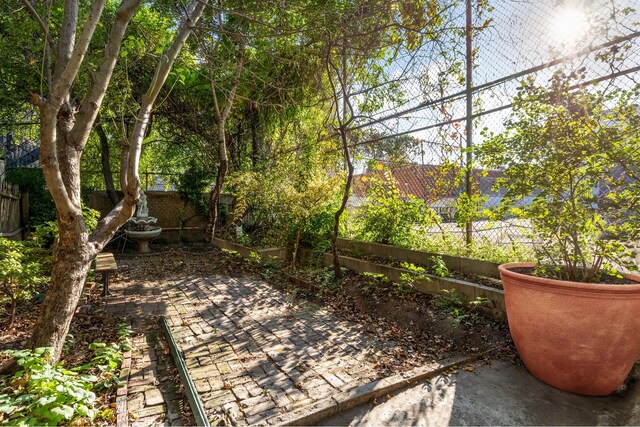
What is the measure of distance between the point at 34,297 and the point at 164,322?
7.22ft

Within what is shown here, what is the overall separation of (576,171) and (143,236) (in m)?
9.01

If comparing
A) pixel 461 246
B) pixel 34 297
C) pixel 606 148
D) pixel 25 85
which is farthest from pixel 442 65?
pixel 25 85

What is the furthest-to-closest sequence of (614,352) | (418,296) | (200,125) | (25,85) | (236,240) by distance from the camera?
(200,125) < (236,240) < (25,85) < (418,296) < (614,352)

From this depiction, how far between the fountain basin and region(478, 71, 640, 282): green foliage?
27.9ft

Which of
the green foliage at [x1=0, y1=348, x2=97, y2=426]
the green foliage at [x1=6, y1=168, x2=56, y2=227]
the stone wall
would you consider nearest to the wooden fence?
the green foliage at [x1=6, y1=168, x2=56, y2=227]

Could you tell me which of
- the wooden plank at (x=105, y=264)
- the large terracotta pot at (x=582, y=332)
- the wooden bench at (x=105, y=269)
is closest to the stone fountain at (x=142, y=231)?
the wooden plank at (x=105, y=264)

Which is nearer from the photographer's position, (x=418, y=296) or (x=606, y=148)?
(x=606, y=148)

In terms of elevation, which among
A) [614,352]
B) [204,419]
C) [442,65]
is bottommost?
[204,419]

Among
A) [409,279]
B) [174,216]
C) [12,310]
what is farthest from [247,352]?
[174,216]

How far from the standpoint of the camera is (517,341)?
2621 millimetres

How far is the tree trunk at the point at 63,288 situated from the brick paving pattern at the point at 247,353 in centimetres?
64

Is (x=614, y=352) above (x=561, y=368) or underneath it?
above

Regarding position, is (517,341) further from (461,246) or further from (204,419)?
(204,419)

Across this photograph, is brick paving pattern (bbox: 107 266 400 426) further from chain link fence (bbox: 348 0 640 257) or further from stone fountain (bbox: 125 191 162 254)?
stone fountain (bbox: 125 191 162 254)
